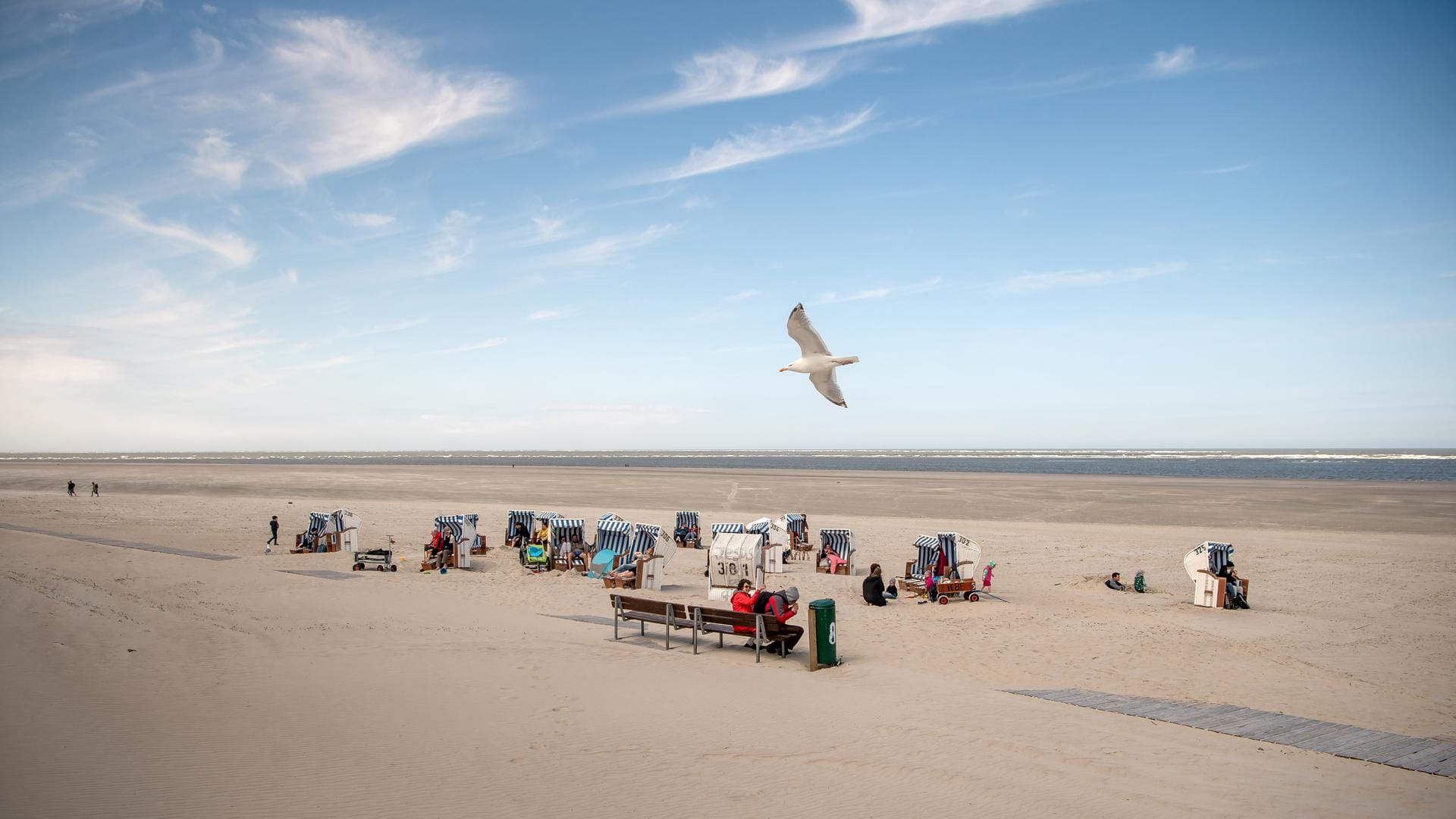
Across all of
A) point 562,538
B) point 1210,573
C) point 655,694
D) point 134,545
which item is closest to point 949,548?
point 1210,573

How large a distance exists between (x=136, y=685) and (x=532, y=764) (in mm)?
4813

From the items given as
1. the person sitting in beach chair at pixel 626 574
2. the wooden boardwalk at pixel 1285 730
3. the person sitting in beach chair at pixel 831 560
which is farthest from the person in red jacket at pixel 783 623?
the person sitting in beach chair at pixel 831 560

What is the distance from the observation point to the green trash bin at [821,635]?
417 inches

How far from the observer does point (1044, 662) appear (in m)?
11.2

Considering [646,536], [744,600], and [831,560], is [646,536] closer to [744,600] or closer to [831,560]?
[831,560]

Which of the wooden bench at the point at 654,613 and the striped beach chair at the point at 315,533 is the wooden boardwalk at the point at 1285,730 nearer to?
the wooden bench at the point at 654,613

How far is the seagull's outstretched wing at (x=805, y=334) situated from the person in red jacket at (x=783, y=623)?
10.9 feet

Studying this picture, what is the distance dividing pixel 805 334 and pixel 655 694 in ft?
17.0

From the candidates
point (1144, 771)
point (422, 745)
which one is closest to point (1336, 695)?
point (1144, 771)

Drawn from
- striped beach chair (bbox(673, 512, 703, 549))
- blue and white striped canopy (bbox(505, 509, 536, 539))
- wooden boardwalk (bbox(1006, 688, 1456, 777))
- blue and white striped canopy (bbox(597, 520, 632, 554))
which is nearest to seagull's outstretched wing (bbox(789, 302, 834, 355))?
wooden boardwalk (bbox(1006, 688, 1456, 777))

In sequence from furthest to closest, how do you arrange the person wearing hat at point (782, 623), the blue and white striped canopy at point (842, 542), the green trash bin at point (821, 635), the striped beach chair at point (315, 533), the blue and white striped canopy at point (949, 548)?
the striped beach chair at point (315, 533), the blue and white striped canopy at point (842, 542), the blue and white striped canopy at point (949, 548), the person wearing hat at point (782, 623), the green trash bin at point (821, 635)

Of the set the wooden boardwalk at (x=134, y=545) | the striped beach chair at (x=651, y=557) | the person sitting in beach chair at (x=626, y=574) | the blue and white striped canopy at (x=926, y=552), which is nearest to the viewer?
the blue and white striped canopy at (x=926, y=552)

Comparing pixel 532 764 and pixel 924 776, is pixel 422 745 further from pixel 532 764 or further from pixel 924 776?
pixel 924 776

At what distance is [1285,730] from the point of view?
8.27 metres
